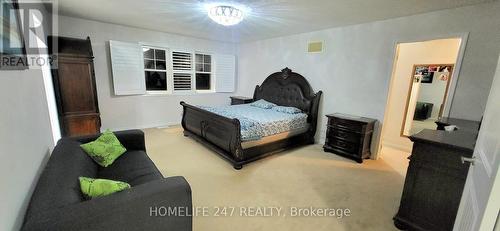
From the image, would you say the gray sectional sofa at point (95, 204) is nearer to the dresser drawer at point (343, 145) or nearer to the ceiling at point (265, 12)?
the ceiling at point (265, 12)

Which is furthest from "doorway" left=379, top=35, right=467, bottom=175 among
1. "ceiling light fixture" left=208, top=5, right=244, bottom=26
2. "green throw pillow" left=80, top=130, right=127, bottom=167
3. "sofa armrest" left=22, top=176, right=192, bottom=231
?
"green throw pillow" left=80, top=130, right=127, bottom=167

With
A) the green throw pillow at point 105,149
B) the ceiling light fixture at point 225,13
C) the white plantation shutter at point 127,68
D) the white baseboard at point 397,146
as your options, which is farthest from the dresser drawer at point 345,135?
the white plantation shutter at point 127,68

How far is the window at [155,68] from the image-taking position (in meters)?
4.75

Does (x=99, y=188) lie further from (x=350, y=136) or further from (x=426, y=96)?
(x=426, y=96)

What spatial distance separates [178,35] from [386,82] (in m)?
4.40

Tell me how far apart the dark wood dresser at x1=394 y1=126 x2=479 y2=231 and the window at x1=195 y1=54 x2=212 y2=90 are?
194 inches

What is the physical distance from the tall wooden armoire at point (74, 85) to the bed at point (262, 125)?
160 centimetres

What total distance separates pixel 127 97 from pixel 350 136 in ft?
14.8

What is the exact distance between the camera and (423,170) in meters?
1.76

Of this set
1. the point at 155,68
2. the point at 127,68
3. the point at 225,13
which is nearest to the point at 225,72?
the point at 155,68

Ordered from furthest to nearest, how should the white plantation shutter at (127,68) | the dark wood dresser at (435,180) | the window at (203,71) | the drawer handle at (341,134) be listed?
1. the window at (203,71)
2. the white plantation shutter at (127,68)
3. the drawer handle at (341,134)
4. the dark wood dresser at (435,180)

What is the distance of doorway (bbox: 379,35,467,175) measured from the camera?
11.9ft

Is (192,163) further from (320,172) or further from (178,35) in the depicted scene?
(178,35)

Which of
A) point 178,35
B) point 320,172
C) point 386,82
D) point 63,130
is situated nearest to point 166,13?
point 178,35
